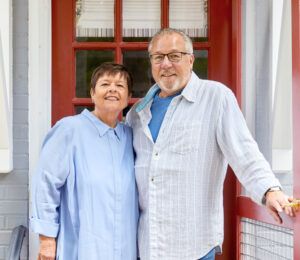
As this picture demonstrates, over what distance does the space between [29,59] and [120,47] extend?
49cm

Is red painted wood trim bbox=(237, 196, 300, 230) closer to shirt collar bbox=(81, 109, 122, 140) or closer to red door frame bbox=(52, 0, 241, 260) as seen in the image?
red door frame bbox=(52, 0, 241, 260)

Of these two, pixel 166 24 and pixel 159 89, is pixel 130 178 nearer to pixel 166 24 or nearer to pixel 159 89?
pixel 159 89

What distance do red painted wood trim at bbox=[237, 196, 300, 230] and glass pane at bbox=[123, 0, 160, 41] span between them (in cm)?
102

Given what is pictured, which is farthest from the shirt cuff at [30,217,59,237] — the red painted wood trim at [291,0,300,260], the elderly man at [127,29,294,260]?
the red painted wood trim at [291,0,300,260]

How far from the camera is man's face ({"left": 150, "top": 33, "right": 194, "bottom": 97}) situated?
2135mm

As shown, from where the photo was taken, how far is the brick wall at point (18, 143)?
2641mm

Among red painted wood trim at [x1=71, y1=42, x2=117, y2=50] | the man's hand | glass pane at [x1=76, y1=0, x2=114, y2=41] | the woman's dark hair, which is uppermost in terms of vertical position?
glass pane at [x1=76, y1=0, x2=114, y2=41]

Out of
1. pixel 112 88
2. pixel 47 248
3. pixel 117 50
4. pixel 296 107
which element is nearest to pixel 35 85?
pixel 117 50

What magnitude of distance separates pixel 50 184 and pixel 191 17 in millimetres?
1244

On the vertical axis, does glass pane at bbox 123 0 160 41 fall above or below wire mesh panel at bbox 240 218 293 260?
above

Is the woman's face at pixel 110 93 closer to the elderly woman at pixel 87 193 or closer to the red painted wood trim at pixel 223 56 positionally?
the elderly woman at pixel 87 193

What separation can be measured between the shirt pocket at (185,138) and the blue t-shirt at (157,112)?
0.10m

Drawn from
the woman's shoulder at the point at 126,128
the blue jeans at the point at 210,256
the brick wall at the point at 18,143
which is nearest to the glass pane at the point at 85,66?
the brick wall at the point at 18,143

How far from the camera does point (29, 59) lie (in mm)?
2631
